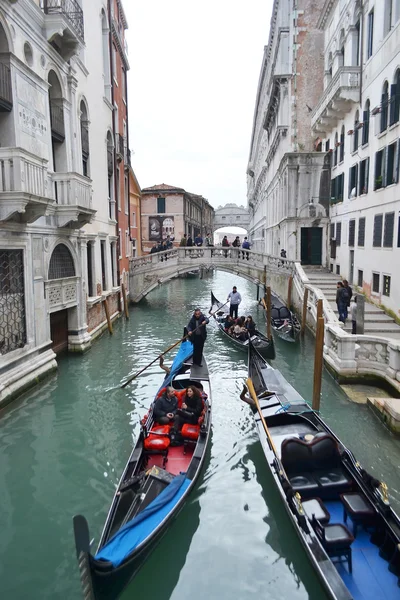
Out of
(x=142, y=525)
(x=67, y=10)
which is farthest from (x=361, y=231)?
(x=142, y=525)

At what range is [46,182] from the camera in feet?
25.5

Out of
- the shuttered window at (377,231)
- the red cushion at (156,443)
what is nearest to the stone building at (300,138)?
the shuttered window at (377,231)

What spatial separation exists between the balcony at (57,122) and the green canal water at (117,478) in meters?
4.93

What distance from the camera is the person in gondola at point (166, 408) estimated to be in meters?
5.94

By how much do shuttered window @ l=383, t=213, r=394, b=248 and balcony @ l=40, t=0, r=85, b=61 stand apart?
7.95 meters

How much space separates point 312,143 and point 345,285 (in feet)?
33.5

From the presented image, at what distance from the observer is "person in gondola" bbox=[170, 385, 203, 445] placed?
565cm

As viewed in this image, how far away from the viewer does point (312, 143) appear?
18.5 meters

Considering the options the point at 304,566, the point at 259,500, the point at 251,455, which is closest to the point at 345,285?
the point at 251,455

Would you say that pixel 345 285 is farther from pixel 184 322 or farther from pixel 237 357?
pixel 184 322

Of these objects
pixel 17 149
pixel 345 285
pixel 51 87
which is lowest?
pixel 345 285

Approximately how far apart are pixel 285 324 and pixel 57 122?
7791 mm

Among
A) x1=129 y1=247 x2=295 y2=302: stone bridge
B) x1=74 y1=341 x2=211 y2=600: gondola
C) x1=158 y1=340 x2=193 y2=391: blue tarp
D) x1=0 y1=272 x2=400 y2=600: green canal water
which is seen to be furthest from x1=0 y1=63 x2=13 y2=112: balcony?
x1=129 y1=247 x2=295 y2=302: stone bridge

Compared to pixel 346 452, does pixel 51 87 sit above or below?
above
